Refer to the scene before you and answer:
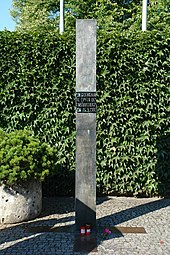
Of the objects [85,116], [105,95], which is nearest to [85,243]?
[85,116]

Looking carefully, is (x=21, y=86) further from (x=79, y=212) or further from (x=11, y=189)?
(x=79, y=212)

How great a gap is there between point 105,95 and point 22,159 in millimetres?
2007

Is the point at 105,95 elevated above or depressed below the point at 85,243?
above

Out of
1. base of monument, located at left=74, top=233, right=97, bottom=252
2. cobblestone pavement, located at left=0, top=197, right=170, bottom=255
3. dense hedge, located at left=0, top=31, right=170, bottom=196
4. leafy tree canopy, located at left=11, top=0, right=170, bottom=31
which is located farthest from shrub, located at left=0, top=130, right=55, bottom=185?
leafy tree canopy, located at left=11, top=0, right=170, bottom=31

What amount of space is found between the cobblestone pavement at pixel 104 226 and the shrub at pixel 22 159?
0.68m

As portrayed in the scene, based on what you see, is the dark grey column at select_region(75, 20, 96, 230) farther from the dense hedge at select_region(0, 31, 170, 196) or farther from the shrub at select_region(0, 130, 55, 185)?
the dense hedge at select_region(0, 31, 170, 196)

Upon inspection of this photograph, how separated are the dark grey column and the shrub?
754mm

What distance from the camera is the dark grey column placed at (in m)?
4.09

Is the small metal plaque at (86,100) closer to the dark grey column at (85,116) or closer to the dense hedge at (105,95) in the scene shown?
the dark grey column at (85,116)

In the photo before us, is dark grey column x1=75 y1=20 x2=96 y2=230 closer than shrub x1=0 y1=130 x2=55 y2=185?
Yes

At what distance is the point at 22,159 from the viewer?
451cm

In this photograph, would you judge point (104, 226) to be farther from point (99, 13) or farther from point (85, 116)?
point (99, 13)

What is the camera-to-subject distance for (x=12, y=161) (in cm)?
447

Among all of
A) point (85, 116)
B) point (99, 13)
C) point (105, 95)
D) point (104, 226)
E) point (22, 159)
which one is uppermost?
point (99, 13)
